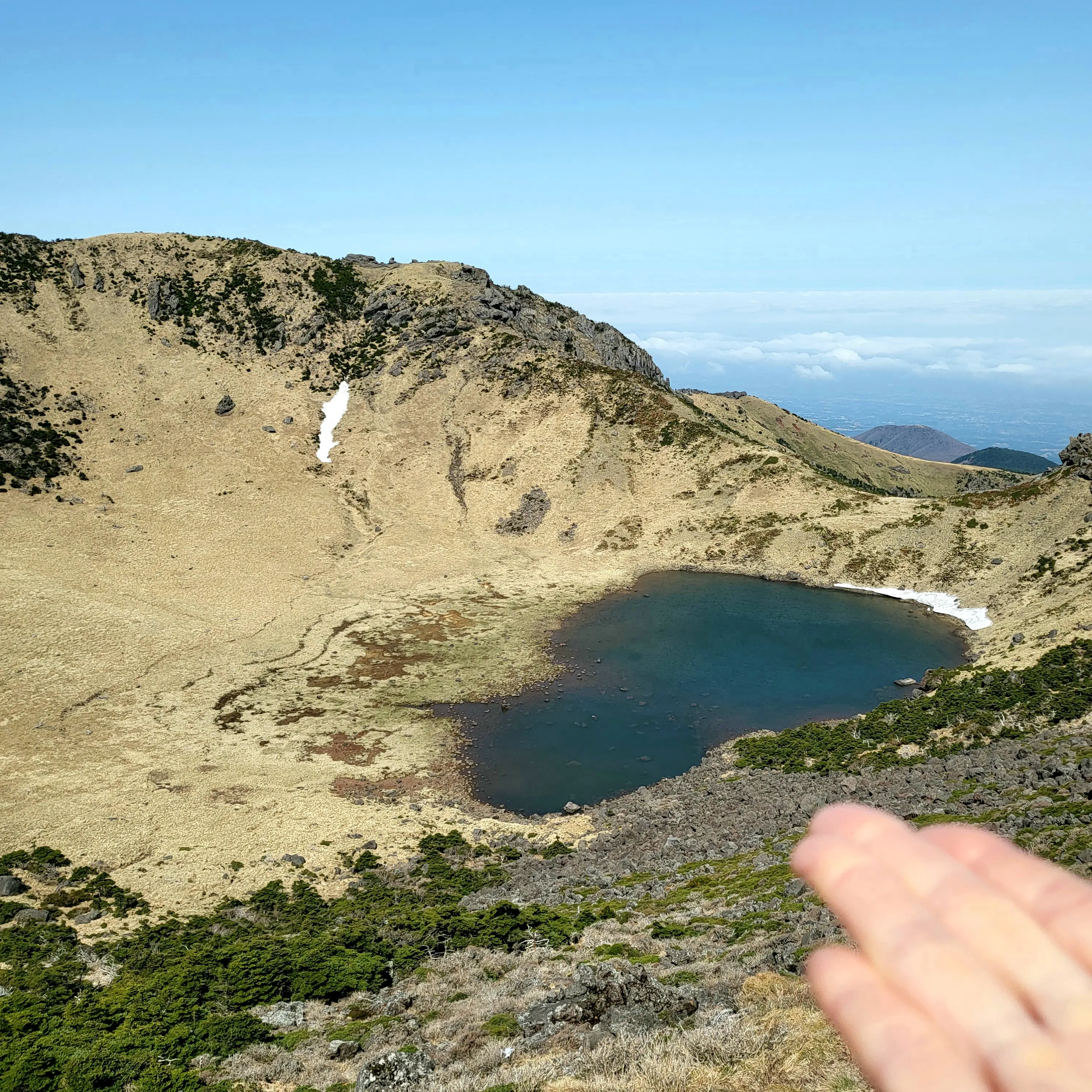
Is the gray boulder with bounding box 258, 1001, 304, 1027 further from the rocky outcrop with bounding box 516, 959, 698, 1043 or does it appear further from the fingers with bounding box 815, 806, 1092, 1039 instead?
the fingers with bounding box 815, 806, 1092, 1039

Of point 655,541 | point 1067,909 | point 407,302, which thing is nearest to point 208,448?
point 407,302

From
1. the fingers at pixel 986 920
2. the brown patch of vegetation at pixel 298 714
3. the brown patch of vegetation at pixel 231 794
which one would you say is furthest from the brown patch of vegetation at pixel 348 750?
the fingers at pixel 986 920

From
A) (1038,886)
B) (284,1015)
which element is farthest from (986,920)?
(284,1015)

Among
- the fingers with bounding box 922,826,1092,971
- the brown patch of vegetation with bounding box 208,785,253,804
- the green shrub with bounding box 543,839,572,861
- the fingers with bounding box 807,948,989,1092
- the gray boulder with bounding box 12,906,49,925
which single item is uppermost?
the fingers with bounding box 922,826,1092,971

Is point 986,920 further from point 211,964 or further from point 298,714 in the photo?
point 298,714

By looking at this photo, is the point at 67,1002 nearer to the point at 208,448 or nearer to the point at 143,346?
the point at 208,448

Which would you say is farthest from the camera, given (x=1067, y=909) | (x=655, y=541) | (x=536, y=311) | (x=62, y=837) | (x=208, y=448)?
(x=536, y=311)

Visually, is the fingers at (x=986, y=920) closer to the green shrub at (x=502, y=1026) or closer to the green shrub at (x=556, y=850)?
the green shrub at (x=502, y=1026)

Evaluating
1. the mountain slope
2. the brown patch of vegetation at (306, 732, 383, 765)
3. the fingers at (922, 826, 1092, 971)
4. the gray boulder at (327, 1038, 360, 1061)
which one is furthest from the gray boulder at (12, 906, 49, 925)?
the fingers at (922, 826, 1092, 971)
